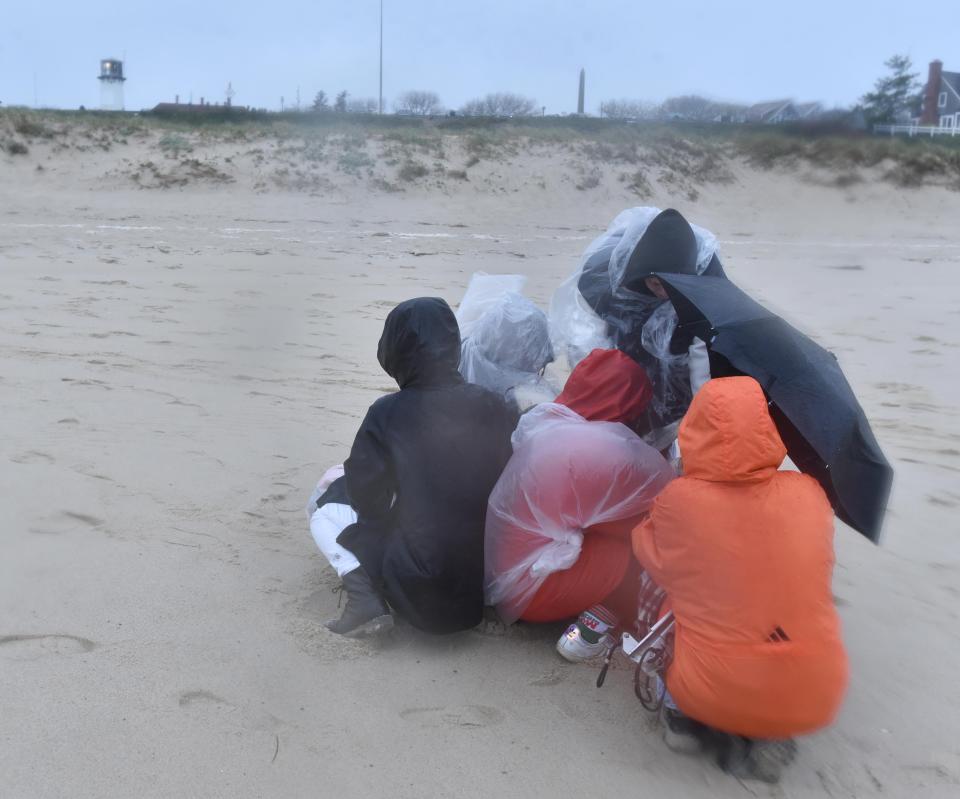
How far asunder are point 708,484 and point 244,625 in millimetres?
1437

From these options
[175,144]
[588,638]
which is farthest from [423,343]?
[175,144]

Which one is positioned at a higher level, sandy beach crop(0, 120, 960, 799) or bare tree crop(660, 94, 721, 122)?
bare tree crop(660, 94, 721, 122)

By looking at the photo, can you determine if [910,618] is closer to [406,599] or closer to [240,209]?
[406,599]

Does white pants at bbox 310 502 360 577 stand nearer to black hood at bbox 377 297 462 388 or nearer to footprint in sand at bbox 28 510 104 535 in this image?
black hood at bbox 377 297 462 388

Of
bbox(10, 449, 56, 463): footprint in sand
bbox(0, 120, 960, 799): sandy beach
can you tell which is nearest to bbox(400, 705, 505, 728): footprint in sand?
bbox(0, 120, 960, 799): sandy beach

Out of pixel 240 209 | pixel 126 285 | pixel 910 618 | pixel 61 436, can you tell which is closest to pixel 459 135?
pixel 240 209

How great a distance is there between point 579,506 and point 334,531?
82cm

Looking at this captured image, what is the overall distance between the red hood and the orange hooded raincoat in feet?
1.64

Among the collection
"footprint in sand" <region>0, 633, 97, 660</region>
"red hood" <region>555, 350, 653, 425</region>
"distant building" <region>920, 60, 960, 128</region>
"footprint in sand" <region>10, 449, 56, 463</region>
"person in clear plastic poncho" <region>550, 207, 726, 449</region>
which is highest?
"distant building" <region>920, 60, 960, 128</region>

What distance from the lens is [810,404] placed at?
2.19m

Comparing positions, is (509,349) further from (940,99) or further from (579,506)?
(940,99)

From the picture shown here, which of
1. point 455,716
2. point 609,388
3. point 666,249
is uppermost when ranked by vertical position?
point 666,249

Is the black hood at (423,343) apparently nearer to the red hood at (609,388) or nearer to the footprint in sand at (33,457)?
the red hood at (609,388)

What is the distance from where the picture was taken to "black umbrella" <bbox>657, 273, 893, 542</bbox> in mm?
2174
